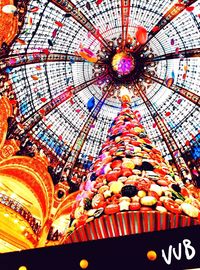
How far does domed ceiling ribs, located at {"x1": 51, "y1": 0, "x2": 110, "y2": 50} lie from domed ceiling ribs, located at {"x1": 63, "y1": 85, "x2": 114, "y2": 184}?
8.68 feet

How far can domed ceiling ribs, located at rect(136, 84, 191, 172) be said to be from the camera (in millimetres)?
14633

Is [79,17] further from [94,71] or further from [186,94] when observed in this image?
[186,94]

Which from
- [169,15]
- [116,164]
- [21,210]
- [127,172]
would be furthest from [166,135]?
[127,172]

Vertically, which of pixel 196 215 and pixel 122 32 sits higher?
pixel 122 32

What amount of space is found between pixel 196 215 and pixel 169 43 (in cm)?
1164

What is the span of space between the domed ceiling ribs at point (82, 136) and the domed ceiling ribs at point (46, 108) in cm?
114

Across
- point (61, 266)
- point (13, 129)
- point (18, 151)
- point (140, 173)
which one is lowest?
point (61, 266)

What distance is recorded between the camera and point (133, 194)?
3.32 meters

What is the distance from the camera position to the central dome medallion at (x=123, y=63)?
14.0 m

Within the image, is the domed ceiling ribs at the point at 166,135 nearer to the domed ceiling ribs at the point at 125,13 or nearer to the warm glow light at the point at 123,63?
the warm glow light at the point at 123,63

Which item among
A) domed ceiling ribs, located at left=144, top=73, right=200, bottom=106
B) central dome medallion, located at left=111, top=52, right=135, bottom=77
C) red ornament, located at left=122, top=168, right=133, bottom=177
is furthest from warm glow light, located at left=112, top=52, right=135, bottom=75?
red ornament, located at left=122, top=168, right=133, bottom=177

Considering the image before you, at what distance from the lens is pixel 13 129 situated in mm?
13023

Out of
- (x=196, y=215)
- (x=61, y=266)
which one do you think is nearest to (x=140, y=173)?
(x=196, y=215)

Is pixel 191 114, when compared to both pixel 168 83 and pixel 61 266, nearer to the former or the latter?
pixel 168 83
